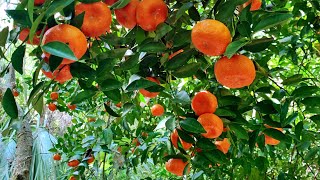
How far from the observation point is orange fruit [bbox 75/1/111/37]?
0.61 m

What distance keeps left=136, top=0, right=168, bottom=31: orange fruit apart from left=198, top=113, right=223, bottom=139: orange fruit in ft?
0.76

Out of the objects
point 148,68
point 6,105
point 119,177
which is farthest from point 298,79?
point 119,177

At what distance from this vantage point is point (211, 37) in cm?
60

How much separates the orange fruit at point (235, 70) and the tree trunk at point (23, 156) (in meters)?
1.01

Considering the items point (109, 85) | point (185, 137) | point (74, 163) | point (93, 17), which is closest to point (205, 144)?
point (185, 137)

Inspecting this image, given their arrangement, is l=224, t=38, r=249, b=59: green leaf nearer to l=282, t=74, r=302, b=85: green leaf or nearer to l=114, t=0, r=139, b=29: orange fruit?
l=114, t=0, r=139, b=29: orange fruit

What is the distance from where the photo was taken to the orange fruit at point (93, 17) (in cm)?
61

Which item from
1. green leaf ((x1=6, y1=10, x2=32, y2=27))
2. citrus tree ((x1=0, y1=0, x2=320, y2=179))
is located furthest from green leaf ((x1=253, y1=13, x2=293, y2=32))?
green leaf ((x1=6, y1=10, x2=32, y2=27))

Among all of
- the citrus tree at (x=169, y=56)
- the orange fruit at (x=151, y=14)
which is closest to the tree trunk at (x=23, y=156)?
the citrus tree at (x=169, y=56)

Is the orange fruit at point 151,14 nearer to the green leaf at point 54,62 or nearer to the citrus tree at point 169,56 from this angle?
the citrus tree at point 169,56

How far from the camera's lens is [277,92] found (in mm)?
860

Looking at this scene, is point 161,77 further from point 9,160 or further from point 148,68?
point 9,160

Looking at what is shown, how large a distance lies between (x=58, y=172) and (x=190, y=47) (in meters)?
2.29

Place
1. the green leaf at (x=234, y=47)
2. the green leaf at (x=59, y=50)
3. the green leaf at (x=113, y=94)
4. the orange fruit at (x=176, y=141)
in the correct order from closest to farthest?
the green leaf at (x=59, y=50)
the green leaf at (x=234, y=47)
the green leaf at (x=113, y=94)
the orange fruit at (x=176, y=141)
